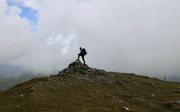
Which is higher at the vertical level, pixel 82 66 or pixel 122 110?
pixel 82 66

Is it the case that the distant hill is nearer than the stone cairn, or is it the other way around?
the distant hill

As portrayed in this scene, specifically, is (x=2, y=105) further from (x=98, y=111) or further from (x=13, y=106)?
(x=98, y=111)

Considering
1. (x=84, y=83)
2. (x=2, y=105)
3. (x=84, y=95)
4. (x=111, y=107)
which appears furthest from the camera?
(x=84, y=83)

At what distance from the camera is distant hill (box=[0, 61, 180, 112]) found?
1734 inches

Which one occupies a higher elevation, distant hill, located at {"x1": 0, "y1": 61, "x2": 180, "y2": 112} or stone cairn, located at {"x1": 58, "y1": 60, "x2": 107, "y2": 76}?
stone cairn, located at {"x1": 58, "y1": 60, "x2": 107, "y2": 76}

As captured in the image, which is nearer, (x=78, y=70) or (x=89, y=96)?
(x=89, y=96)

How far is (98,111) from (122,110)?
4.46 meters

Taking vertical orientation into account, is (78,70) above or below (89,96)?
above

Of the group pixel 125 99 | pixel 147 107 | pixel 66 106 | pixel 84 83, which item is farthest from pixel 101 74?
pixel 66 106

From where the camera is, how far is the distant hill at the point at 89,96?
44.0 metres

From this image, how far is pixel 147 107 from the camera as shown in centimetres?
4894

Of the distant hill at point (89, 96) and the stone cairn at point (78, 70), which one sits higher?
the stone cairn at point (78, 70)

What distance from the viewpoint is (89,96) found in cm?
5184

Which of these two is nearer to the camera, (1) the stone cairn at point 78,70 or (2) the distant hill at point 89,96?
(2) the distant hill at point 89,96
